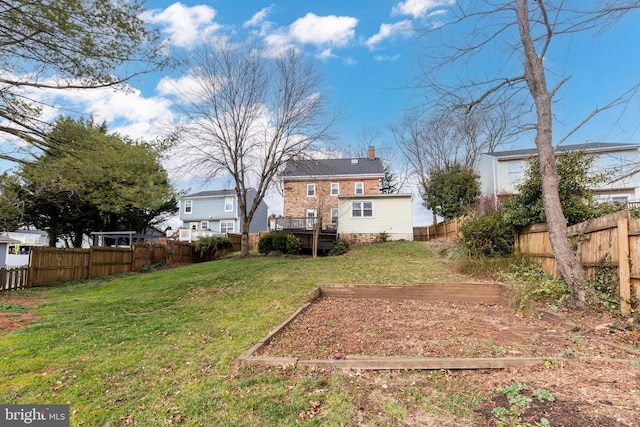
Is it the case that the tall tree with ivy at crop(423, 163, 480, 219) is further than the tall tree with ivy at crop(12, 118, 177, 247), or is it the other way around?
the tall tree with ivy at crop(423, 163, 480, 219)

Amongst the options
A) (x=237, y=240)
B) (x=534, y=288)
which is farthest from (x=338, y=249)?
(x=237, y=240)

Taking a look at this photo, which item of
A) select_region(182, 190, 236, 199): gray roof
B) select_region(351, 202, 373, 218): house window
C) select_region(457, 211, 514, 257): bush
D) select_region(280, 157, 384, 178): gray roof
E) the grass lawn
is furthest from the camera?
select_region(182, 190, 236, 199): gray roof

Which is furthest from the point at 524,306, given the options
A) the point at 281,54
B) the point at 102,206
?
the point at 281,54

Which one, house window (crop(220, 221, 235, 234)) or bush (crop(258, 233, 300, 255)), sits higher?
house window (crop(220, 221, 235, 234))

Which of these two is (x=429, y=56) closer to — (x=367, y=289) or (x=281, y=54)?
(x=367, y=289)

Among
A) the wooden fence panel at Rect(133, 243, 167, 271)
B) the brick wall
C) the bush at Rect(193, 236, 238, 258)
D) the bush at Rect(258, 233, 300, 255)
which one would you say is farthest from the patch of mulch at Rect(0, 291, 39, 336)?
the brick wall

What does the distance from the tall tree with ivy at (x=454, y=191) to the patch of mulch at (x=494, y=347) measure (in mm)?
15845

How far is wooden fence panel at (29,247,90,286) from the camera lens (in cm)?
1121

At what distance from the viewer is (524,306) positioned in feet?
20.7

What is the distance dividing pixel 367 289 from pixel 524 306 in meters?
3.44

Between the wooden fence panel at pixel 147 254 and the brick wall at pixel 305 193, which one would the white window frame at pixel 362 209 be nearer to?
the brick wall at pixel 305 193

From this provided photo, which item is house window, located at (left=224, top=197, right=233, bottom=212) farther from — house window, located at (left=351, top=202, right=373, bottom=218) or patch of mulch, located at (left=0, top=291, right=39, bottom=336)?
patch of mulch, located at (left=0, top=291, right=39, bottom=336)

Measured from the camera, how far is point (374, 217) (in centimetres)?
2002

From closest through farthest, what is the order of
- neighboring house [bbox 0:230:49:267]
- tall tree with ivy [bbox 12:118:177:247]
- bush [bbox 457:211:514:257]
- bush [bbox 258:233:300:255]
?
1. tall tree with ivy [bbox 12:118:177:247]
2. bush [bbox 457:211:514:257]
3. bush [bbox 258:233:300:255]
4. neighboring house [bbox 0:230:49:267]
